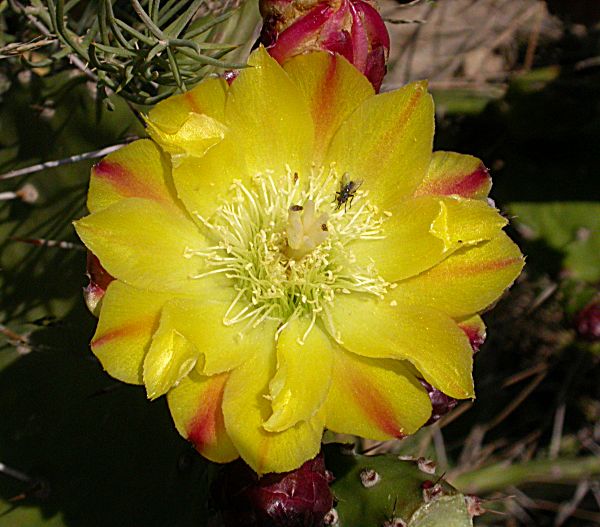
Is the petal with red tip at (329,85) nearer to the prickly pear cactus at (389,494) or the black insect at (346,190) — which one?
the black insect at (346,190)

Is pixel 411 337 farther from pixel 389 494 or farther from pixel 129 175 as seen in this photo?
pixel 129 175

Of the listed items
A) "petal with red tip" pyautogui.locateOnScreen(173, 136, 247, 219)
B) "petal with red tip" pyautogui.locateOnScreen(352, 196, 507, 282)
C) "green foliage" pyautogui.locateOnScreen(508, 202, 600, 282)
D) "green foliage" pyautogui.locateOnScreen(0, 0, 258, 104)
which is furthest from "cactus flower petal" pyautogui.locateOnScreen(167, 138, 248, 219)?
"green foliage" pyautogui.locateOnScreen(508, 202, 600, 282)

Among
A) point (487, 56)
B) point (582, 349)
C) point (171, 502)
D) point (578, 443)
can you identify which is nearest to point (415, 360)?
Result: point (171, 502)

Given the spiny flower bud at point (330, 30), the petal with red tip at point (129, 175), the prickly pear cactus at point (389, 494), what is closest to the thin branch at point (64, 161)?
the petal with red tip at point (129, 175)

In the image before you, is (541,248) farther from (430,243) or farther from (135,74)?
(135,74)

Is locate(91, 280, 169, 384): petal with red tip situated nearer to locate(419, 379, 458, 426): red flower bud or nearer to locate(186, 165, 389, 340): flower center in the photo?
locate(186, 165, 389, 340): flower center

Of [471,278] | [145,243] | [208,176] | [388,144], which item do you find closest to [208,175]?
[208,176]
